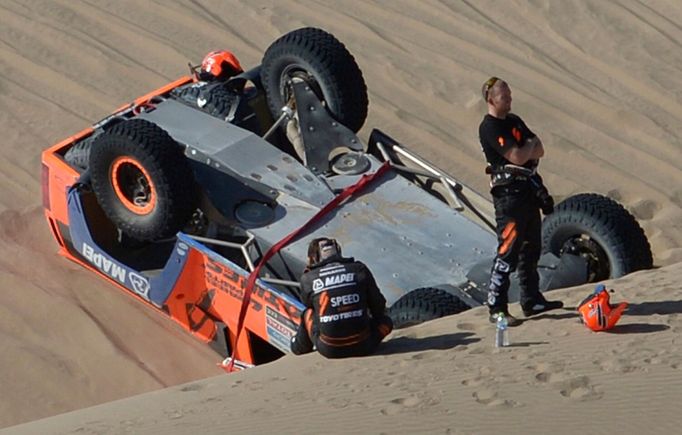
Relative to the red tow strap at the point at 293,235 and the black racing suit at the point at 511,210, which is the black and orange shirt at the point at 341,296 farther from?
the red tow strap at the point at 293,235

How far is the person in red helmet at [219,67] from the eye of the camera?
1115 centimetres

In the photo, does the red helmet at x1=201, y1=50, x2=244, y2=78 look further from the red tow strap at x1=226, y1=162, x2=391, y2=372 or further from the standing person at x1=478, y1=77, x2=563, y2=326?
the standing person at x1=478, y1=77, x2=563, y2=326

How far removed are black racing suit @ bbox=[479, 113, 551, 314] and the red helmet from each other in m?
3.51

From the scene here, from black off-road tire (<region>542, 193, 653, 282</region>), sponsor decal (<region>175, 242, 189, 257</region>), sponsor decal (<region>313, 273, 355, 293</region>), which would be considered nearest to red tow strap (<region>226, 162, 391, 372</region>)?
sponsor decal (<region>175, 242, 189, 257</region>)

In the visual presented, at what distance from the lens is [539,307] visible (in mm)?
8609

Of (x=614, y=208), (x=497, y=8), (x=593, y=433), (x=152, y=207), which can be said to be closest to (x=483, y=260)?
(x=614, y=208)

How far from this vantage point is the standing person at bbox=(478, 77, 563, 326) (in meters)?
7.97

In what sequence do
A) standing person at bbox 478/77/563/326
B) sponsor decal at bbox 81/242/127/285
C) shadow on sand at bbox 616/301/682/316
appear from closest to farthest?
standing person at bbox 478/77/563/326
shadow on sand at bbox 616/301/682/316
sponsor decal at bbox 81/242/127/285

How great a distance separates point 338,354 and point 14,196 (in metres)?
4.57

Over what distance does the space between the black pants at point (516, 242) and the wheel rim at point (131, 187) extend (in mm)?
2585

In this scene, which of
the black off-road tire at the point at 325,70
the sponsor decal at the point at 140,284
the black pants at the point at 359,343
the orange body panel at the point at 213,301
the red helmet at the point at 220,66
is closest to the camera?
the black pants at the point at 359,343

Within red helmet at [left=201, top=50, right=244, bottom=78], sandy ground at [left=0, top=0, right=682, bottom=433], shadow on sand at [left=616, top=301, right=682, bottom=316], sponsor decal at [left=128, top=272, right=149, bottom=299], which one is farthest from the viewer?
red helmet at [left=201, top=50, right=244, bottom=78]

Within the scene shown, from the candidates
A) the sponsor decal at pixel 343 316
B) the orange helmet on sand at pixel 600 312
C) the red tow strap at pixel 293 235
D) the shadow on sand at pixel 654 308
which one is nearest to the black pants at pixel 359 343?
the sponsor decal at pixel 343 316

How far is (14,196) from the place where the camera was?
11.9m
